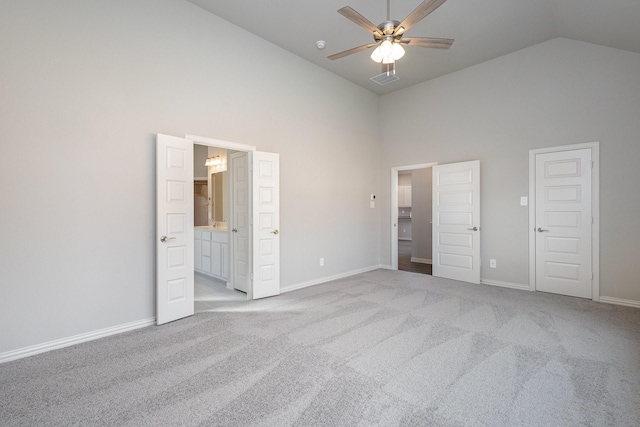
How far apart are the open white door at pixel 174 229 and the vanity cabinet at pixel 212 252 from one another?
5.38 ft

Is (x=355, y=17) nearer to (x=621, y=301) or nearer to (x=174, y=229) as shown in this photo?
(x=174, y=229)

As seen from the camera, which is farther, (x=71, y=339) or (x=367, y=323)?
(x=367, y=323)

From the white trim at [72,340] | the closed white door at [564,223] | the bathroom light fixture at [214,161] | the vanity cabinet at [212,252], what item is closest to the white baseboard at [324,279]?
the vanity cabinet at [212,252]

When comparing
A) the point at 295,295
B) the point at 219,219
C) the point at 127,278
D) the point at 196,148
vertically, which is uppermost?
the point at 196,148

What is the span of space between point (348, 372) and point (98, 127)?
3.24 meters

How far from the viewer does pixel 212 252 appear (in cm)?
554

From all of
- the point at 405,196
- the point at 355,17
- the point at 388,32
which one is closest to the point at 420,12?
the point at 388,32

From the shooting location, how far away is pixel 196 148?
25.8ft

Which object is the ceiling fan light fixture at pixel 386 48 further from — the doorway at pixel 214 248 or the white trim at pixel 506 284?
the white trim at pixel 506 284

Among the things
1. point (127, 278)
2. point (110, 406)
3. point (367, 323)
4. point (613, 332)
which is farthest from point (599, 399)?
point (127, 278)

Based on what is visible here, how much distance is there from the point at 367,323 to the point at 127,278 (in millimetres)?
2607

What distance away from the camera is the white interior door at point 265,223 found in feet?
13.5

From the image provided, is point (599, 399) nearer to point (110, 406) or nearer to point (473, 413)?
point (473, 413)

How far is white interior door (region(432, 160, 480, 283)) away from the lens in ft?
16.4
